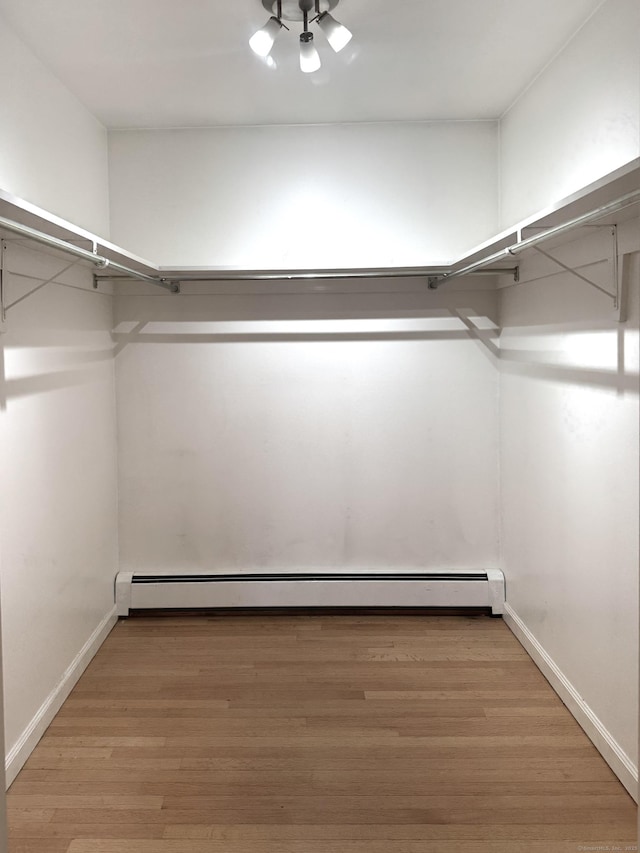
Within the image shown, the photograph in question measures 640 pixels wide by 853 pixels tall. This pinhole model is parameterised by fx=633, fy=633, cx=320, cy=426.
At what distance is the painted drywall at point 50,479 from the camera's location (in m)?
2.38

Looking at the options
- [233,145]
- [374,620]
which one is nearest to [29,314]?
[233,145]

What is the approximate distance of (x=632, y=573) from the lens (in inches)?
85.4

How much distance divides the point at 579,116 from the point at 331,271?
1228 mm

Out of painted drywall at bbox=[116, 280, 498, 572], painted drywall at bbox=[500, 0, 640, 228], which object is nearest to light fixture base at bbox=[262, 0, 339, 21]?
painted drywall at bbox=[500, 0, 640, 228]

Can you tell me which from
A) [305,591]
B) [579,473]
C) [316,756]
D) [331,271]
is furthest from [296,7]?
[305,591]

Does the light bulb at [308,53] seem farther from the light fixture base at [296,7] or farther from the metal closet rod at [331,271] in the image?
the metal closet rod at [331,271]

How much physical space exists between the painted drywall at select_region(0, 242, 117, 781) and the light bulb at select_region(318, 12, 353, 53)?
52.3 inches

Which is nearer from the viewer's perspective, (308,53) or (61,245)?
(61,245)

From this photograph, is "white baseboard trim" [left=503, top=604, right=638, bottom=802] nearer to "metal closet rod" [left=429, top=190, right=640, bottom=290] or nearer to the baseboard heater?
the baseboard heater

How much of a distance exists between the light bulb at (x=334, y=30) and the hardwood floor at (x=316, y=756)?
8.64ft

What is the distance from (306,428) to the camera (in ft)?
12.3

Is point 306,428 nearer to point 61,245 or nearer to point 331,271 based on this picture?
point 331,271

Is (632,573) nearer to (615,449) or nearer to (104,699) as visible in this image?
(615,449)

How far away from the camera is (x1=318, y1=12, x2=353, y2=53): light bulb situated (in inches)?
87.6
